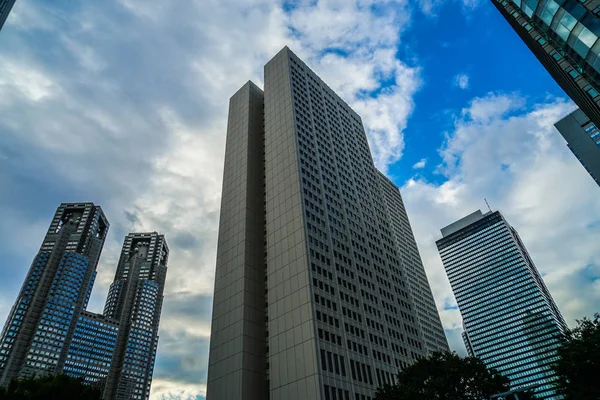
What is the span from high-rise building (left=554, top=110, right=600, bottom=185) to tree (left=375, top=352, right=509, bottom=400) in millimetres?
149310

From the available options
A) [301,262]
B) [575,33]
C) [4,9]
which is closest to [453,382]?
[301,262]

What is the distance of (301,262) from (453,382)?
1359 inches

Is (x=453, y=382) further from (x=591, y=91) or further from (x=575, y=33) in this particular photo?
(x=575, y=33)

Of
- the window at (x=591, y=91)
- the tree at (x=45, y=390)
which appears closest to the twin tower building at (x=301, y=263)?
the tree at (x=45, y=390)

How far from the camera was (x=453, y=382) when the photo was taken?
41.4 metres

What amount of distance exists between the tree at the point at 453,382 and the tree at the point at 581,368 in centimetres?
680

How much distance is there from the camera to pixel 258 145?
105812 mm

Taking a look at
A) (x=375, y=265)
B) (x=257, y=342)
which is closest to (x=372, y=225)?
(x=375, y=265)

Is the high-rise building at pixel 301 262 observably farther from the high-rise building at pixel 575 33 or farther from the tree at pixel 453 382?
the high-rise building at pixel 575 33

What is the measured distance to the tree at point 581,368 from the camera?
3312 cm

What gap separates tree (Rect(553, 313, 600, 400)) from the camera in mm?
33125

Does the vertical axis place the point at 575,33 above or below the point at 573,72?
below

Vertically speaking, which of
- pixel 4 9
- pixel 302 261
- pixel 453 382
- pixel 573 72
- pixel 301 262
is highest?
pixel 4 9

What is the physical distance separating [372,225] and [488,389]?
61.9 metres
